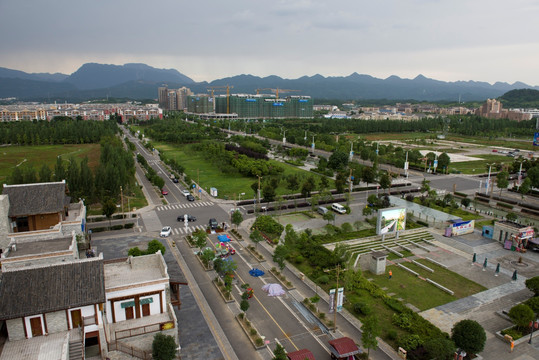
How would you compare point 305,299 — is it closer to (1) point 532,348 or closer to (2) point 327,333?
→ (2) point 327,333

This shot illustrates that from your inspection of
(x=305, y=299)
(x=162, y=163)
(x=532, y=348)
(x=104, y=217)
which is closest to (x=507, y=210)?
(x=532, y=348)

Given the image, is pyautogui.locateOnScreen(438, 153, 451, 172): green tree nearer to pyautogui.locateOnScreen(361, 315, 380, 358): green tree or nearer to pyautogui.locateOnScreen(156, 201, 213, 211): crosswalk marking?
pyautogui.locateOnScreen(156, 201, 213, 211): crosswalk marking

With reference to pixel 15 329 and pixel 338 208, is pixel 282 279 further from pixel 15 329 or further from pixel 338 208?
pixel 338 208

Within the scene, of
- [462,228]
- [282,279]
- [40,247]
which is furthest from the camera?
[462,228]

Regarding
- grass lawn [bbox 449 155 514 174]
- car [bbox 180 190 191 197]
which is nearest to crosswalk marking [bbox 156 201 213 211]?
car [bbox 180 190 191 197]

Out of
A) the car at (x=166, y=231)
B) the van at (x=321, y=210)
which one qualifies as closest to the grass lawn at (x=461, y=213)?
the van at (x=321, y=210)

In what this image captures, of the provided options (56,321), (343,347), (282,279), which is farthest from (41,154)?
(343,347)

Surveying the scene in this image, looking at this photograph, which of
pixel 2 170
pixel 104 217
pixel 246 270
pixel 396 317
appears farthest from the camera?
pixel 2 170
